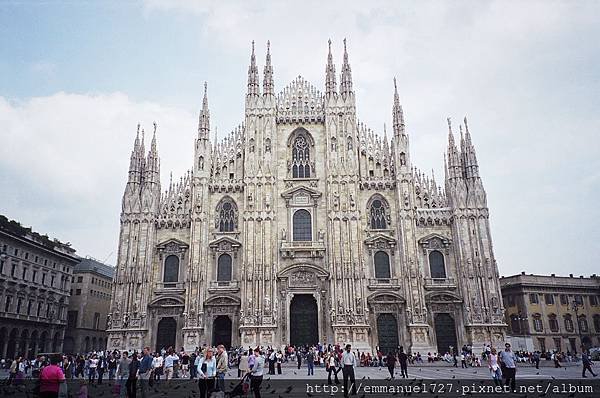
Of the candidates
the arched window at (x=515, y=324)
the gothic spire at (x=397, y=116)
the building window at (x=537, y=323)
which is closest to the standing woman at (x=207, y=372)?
the gothic spire at (x=397, y=116)

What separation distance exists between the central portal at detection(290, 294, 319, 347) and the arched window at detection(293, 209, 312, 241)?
447 cm

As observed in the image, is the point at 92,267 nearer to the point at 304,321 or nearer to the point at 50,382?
the point at 304,321

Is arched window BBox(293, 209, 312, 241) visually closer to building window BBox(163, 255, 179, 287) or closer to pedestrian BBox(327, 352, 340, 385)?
building window BBox(163, 255, 179, 287)

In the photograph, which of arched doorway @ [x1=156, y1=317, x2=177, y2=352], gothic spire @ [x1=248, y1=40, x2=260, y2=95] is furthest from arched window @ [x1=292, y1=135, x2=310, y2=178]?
arched doorway @ [x1=156, y1=317, x2=177, y2=352]

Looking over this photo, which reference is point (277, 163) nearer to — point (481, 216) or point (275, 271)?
point (275, 271)

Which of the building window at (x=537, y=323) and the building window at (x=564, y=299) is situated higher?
the building window at (x=564, y=299)

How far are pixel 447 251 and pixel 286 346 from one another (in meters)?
14.2

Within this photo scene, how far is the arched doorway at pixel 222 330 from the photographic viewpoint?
122ft

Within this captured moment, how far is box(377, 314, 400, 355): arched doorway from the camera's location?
120ft

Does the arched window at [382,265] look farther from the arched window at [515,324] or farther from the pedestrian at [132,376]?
the pedestrian at [132,376]

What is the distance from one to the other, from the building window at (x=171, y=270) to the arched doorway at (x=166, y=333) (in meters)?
2.94

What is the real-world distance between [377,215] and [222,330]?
14.8 meters

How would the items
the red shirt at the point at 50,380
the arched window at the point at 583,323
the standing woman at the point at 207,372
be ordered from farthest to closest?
the arched window at the point at 583,323, the standing woman at the point at 207,372, the red shirt at the point at 50,380

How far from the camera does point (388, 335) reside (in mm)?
36812
